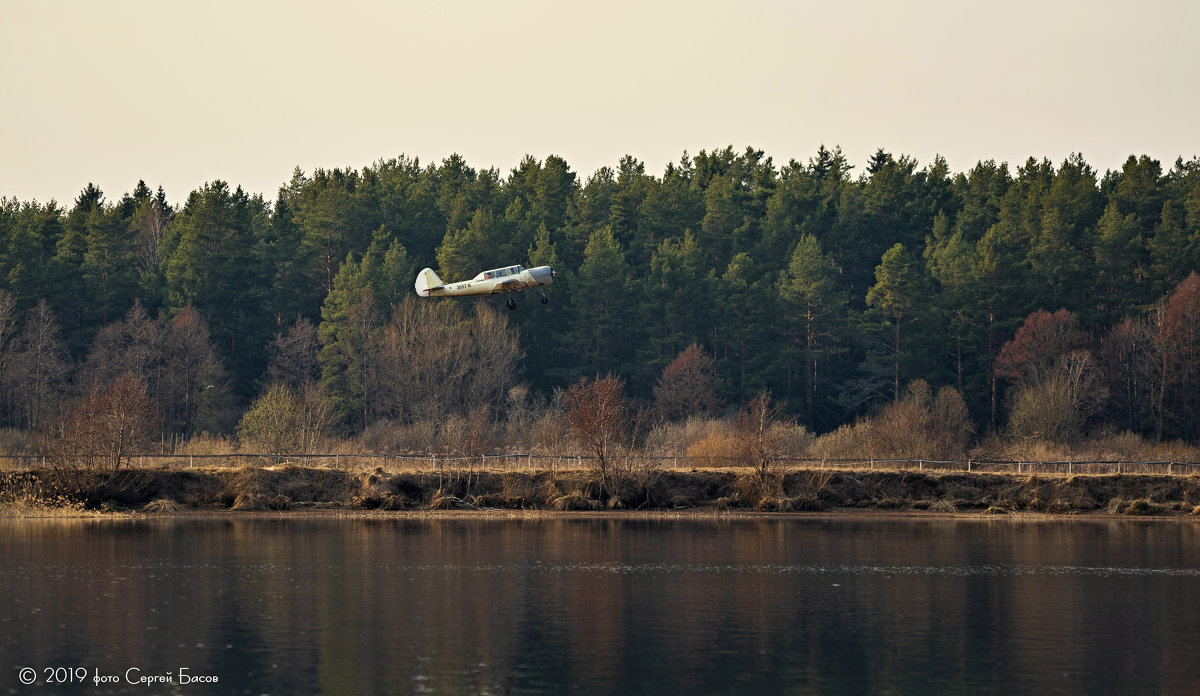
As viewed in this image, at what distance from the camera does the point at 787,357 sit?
10525cm

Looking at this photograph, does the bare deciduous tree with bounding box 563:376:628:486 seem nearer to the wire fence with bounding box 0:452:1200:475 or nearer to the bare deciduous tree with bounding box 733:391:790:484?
the wire fence with bounding box 0:452:1200:475

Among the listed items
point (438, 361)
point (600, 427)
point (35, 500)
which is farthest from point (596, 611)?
point (438, 361)

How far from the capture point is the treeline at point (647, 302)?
101m

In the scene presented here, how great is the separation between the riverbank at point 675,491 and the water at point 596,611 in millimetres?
8702

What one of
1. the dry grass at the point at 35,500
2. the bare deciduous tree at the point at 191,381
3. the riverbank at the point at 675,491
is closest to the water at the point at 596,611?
the dry grass at the point at 35,500

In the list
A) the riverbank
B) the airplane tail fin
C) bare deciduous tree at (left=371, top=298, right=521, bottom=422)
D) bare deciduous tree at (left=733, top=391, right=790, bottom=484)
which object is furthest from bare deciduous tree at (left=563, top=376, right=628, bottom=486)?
bare deciduous tree at (left=371, top=298, right=521, bottom=422)

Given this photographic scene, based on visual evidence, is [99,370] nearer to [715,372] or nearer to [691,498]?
[715,372]

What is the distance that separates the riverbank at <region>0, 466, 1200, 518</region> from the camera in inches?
2534

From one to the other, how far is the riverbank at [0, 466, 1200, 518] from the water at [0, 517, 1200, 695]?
8.70 meters

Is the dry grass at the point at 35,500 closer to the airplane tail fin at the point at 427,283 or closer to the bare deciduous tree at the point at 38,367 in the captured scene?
the airplane tail fin at the point at 427,283

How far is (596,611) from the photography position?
115 ft

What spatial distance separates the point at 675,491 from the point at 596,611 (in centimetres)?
3159

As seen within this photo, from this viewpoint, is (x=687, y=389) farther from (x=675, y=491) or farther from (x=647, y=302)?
(x=675, y=491)

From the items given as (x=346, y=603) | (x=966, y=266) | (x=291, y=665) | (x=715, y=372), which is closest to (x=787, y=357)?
(x=715, y=372)
